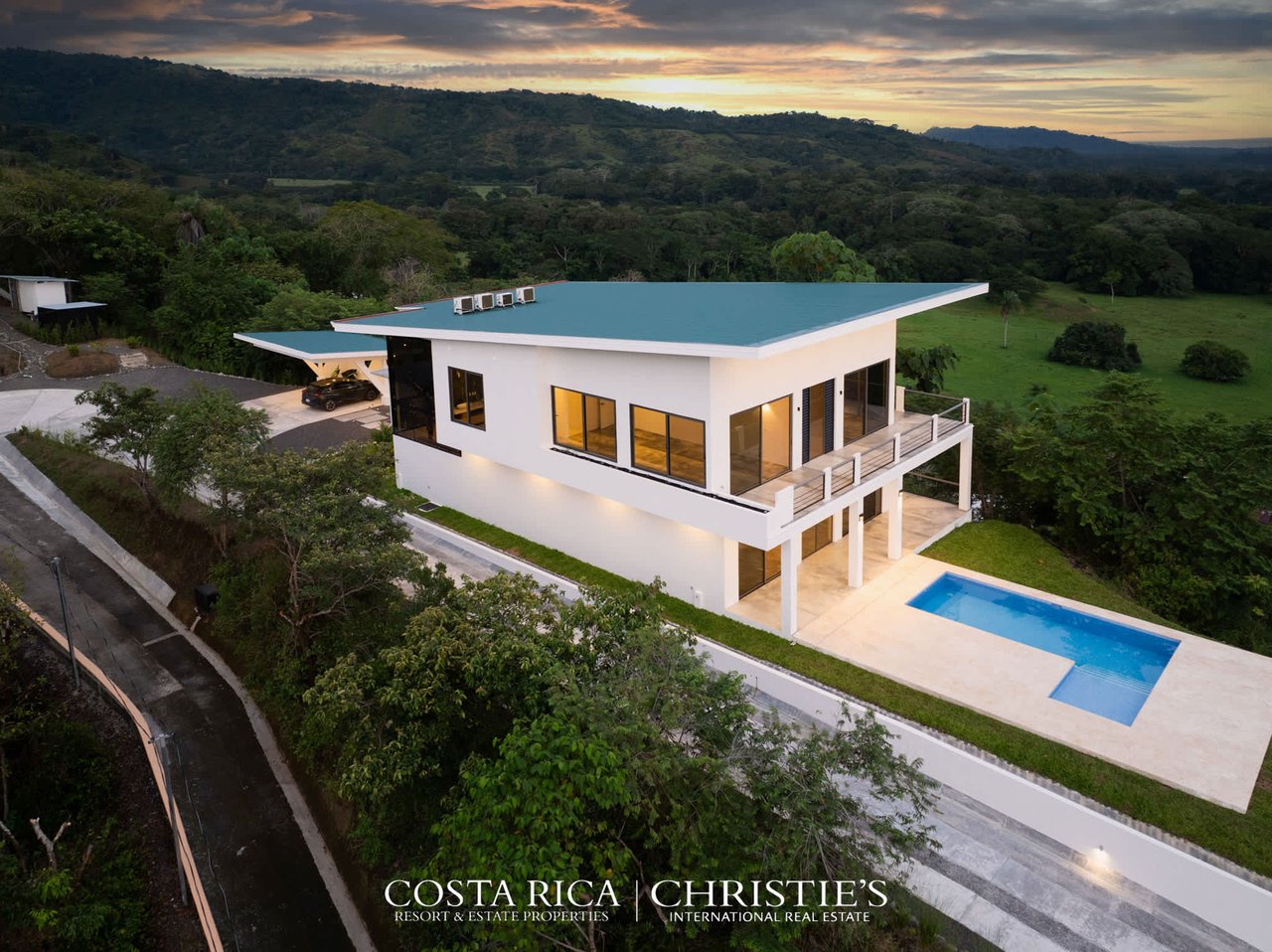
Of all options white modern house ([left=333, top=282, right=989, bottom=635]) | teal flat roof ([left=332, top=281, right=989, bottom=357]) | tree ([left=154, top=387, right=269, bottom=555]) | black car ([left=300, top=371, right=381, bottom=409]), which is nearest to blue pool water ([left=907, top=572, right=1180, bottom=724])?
white modern house ([left=333, top=282, right=989, bottom=635])

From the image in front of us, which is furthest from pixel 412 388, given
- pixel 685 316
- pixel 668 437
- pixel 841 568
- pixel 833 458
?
pixel 841 568

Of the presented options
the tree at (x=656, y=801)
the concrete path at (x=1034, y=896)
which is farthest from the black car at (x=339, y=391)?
the concrete path at (x=1034, y=896)

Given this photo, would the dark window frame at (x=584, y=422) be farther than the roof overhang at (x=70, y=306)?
No

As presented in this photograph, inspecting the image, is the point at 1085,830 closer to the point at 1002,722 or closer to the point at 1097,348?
the point at 1002,722

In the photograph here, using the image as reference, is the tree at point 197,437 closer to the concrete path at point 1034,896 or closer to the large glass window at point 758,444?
the large glass window at point 758,444

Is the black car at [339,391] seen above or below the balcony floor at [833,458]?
below

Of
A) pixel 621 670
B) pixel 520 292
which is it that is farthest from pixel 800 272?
pixel 621 670
